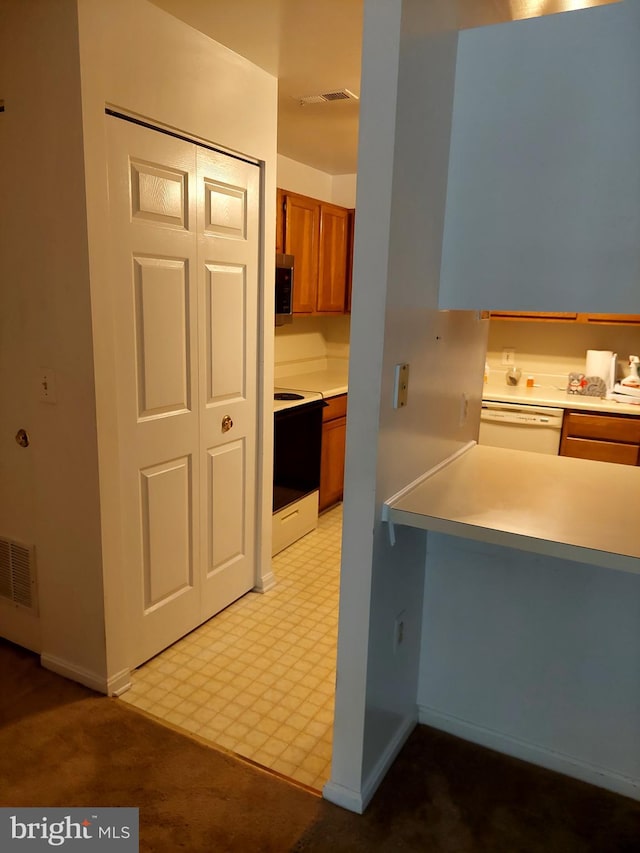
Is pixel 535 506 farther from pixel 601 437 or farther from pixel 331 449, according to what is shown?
pixel 331 449

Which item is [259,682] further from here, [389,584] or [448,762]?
[389,584]

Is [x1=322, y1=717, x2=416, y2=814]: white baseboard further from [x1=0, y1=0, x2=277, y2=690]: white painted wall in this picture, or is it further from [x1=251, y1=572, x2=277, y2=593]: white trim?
[x1=251, y1=572, x2=277, y2=593]: white trim

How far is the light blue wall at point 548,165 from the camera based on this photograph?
153 centimetres

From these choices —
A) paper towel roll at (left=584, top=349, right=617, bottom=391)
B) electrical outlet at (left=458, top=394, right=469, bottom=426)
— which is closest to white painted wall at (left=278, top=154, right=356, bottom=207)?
paper towel roll at (left=584, top=349, right=617, bottom=391)

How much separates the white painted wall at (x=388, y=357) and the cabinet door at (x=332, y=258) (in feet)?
7.49

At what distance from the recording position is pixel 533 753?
6.37ft

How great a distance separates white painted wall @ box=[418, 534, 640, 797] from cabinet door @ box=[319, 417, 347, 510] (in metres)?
1.95

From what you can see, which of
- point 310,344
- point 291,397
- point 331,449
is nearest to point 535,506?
point 291,397

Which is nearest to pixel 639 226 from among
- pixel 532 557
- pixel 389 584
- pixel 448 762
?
pixel 532 557

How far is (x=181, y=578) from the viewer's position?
2561 millimetres

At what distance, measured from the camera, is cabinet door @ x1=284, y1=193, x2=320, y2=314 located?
12.0 feet

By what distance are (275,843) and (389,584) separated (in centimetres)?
75

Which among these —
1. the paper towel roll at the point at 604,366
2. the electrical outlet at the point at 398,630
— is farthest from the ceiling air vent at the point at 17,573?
the paper towel roll at the point at 604,366

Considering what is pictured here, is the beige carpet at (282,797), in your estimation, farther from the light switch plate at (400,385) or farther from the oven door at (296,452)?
the oven door at (296,452)
